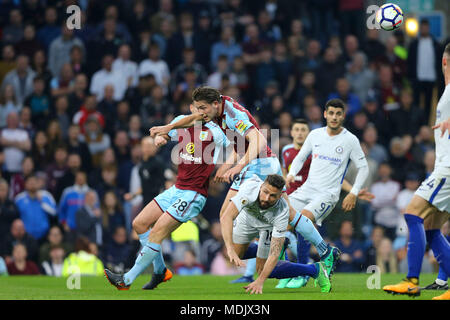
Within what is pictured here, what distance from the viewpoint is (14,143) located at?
15859mm

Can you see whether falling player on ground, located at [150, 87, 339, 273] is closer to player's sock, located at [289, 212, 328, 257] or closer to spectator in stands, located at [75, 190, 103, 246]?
player's sock, located at [289, 212, 328, 257]

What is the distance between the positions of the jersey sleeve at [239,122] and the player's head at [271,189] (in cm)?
94

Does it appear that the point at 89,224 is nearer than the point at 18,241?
No

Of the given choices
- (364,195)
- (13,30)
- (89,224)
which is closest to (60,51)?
(13,30)

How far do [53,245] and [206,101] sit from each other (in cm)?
589

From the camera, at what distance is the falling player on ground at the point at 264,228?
28.5 feet

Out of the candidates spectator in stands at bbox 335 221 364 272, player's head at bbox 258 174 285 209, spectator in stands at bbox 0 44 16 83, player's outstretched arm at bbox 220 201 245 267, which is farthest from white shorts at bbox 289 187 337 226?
spectator in stands at bbox 0 44 16 83

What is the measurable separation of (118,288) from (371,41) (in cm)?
1115

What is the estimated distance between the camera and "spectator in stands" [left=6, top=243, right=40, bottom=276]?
1375 cm

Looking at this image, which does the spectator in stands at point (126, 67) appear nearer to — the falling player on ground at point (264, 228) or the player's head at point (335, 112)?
the player's head at point (335, 112)

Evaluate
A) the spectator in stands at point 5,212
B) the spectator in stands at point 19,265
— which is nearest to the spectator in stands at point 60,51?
the spectator in stands at point 5,212

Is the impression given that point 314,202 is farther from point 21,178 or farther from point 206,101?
point 21,178

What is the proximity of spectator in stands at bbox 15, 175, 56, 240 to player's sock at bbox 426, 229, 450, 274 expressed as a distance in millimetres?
8265
